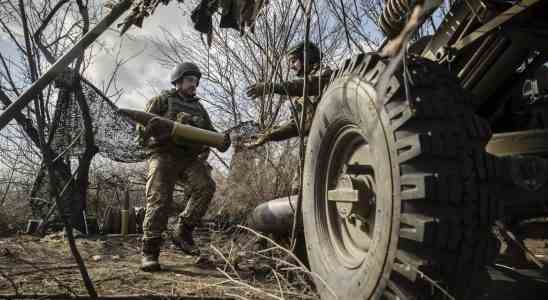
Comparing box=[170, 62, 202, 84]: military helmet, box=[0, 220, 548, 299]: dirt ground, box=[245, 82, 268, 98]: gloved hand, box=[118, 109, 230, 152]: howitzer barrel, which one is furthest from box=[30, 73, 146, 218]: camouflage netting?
box=[245, 82, 268, 98]: gloved hand

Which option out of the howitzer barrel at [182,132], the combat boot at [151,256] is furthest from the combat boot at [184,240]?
the howitzer barrel at [182,132]

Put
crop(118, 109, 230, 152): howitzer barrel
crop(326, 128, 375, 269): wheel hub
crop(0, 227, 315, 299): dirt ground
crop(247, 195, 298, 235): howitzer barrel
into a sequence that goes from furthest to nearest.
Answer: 1. crop(118, 109, 230, 152): howitzer barrel
2. crop(247, 195, 298, 235): howitzer barrel
3. crop(0, 227, 315, 299): dirt ground
4. crop(326, 128, 375, 269): wheel hub

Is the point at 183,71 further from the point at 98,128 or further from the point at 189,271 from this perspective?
the point at 189,271

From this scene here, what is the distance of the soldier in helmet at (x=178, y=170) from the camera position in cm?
442

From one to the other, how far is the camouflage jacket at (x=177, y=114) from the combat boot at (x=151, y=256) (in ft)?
3.14

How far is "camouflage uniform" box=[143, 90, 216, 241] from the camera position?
4.45 metres

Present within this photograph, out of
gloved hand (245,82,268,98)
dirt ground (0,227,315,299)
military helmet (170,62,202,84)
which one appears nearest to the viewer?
dirt ground (0,227,315,299)

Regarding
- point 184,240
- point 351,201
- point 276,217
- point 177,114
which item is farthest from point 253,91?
point 184,240

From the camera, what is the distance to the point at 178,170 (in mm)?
4809

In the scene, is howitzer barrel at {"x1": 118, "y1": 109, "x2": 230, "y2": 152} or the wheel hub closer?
the wheel hub

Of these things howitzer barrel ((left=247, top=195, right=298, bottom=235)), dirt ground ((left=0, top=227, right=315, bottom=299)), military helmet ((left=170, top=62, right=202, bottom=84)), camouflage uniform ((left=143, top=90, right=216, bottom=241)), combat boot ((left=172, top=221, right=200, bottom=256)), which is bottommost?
dirt ground ((left=0, top=227, right=315, bottom=299))

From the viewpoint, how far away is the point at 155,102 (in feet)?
16.0

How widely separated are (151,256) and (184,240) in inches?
31.9

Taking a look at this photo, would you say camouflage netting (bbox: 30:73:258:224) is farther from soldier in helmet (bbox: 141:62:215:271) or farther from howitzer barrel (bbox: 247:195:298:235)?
howitzer barrel (bbox: 247:195:298:235)
